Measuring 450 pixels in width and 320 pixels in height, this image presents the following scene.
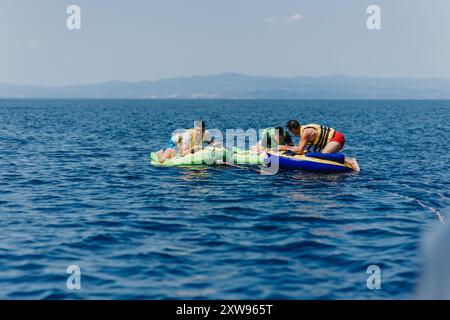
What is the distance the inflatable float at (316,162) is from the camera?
62.3 ft

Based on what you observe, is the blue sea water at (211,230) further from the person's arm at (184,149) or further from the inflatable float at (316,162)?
the person's arm at (184,149)

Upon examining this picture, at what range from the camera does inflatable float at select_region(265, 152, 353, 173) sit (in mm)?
18984

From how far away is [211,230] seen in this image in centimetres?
1138

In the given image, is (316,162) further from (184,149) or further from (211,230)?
(211,230)

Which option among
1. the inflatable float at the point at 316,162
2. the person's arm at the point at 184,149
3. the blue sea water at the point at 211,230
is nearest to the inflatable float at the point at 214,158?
the person's arm at the point at 184,149

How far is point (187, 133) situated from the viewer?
2078cm

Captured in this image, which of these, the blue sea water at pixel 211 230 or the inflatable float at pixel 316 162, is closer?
the blue sea water at pixel 211 230

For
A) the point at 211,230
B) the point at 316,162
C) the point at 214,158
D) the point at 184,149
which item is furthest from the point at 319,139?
the point at 211,230

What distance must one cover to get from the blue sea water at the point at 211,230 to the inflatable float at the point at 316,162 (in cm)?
38

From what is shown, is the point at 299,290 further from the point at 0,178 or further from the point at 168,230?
the point at 0,178

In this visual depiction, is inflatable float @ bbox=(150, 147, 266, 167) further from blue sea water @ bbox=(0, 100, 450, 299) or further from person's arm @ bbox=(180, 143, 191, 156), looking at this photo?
blue sea water @ bbox=(0, 100, 450, 299)

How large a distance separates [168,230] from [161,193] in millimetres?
4381

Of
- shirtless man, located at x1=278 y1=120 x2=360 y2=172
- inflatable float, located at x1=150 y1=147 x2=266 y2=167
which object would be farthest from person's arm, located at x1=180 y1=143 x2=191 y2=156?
shirtless man, located at x1=278 y1=120 x2=360 y2=172
